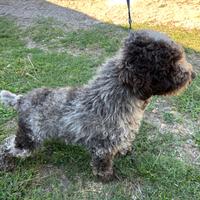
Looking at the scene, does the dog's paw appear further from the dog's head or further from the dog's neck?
the dog's head

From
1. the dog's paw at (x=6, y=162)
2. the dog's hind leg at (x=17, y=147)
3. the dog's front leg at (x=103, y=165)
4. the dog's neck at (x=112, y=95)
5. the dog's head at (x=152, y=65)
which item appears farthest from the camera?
the dog's paw at (x=6, y=162)

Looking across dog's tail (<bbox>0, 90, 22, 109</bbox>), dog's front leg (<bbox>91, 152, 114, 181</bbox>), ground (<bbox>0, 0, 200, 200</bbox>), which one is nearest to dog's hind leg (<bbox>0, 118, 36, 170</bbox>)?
ground (<bbox>0, 0, 200, 200</bbox>)

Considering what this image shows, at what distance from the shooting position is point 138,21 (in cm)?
790

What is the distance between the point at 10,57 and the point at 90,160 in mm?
3184

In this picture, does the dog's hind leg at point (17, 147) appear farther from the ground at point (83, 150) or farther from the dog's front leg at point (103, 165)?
the dog's front leg at point (103, 165)

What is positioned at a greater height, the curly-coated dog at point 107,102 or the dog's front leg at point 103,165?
the curly-coated dog at point 107,102

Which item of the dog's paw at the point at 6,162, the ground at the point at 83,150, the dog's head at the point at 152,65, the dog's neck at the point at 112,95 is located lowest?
the ground at the point at 83,150

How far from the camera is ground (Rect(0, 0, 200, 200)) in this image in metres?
3.63

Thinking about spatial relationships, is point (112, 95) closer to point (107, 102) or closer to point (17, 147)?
point (107, 102)

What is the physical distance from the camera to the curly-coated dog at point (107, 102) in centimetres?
301

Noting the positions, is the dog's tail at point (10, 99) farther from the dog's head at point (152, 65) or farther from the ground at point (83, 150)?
the dog's head at point (152, 65)

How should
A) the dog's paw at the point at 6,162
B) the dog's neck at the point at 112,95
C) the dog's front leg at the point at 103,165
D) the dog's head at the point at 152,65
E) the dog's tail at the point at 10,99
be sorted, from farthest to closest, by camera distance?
1. the dog's paw at the point at 6,162
2. the dog's tail at the point at 10,99
3. the dog's front leg at the point at 103,165
4. the dog's neck at the point at 112,95
5. the dog's head at the point at 152,65

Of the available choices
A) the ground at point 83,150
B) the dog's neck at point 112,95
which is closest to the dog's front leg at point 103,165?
the ground at point 83,150

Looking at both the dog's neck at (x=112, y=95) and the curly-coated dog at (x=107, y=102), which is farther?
the dog's neck at (x=112, y=95)
